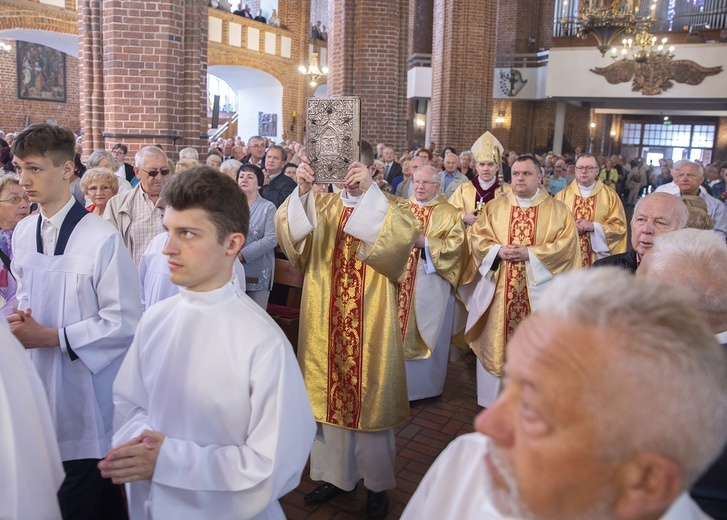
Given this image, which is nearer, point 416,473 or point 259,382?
point 259,382

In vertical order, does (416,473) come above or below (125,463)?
below

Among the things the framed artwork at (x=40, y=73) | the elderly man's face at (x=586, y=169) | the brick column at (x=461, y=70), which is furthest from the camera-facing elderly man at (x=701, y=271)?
the framed artwork at (x=40, y=73)

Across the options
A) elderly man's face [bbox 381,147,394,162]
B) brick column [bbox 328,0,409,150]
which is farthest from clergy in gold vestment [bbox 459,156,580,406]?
brick column [bbox 328,0,409,150]

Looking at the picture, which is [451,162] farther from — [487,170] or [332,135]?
[332,135]

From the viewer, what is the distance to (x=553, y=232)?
4.84 meters

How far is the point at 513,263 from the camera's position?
4.93m

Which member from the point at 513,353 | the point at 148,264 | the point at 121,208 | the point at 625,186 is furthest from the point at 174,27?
the point at 625,186

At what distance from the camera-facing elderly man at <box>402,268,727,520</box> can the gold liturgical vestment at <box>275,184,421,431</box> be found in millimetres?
2292

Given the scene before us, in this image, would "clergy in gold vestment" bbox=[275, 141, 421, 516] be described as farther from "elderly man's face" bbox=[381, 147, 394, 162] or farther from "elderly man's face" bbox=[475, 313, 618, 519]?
"elderly man's face" bbox=[381, 147, 394, 162]

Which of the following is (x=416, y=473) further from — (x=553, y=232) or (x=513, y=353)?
(x=513, y=353)

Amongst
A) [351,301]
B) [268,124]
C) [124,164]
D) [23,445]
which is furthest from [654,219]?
[268,124]

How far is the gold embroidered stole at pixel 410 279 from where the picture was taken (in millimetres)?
5105

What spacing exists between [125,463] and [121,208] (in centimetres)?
308

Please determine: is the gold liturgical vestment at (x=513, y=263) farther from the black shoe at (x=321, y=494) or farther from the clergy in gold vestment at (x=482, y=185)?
the black shoe at (x=321, y=494)
